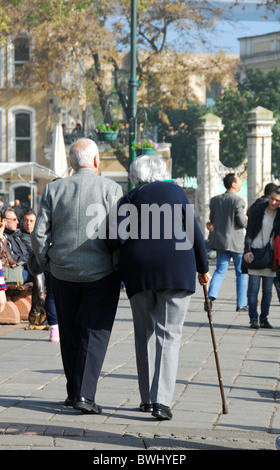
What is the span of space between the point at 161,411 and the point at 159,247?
1.07 metres

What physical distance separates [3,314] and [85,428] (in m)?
6.41

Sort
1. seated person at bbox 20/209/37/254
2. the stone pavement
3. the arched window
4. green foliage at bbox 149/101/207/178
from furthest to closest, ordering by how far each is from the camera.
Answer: green foliage at bbox 149/101/207/178 < the arched window < seated person at bbox 20/209/37/254 < the stone pavement

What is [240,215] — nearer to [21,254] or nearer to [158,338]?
[21,254]

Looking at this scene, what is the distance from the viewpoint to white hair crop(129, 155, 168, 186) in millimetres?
6758

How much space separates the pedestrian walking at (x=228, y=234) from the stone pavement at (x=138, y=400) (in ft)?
7.17

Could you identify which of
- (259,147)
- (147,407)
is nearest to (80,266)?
(147,407)

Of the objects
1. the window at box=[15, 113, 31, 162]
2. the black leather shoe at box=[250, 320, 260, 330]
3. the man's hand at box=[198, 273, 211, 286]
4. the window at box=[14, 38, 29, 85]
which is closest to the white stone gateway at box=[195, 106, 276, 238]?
the window at box=[14, 38, 29, 85]

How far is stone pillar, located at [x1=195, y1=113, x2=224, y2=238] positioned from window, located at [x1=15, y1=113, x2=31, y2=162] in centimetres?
1420

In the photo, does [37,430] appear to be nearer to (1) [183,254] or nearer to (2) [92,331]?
(2) [92,331]

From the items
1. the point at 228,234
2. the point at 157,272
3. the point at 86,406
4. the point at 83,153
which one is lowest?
the point at 86,406

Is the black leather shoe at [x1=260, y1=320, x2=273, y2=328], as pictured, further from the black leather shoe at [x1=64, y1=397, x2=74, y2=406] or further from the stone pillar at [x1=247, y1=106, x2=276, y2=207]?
the stone pillar at [x1=247, y1=106, x2=276, y2=207]

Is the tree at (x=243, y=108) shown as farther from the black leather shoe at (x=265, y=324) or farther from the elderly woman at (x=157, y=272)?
the elderly woman at (x=157, y=272)

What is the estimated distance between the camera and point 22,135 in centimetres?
4259

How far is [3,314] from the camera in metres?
12.3
